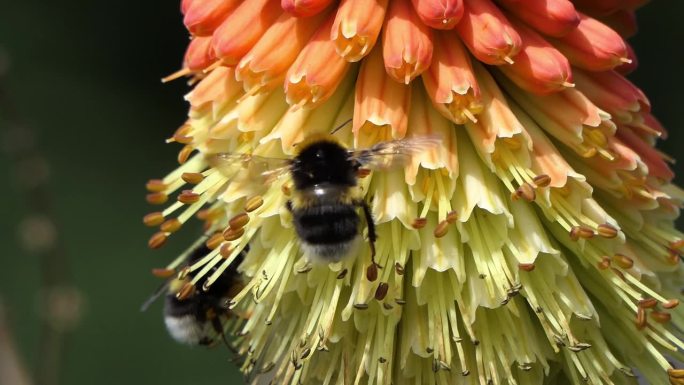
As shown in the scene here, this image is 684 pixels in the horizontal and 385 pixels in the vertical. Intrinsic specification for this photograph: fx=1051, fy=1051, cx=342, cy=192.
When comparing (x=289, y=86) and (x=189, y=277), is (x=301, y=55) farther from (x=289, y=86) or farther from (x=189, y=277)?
(x=189, y=277)

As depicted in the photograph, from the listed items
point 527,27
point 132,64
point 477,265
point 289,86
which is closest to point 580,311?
point 477,265

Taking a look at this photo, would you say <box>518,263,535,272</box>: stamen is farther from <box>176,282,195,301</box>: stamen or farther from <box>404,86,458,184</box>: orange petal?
<box>176,282,195,301</box>: stamen

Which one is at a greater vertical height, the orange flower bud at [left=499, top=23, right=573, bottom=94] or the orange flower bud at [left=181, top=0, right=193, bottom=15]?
the orange flower bud at [left=181, top=0, right=193, bottom=15]

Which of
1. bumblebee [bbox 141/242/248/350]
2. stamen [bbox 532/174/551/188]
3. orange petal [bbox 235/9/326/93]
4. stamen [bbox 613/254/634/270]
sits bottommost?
bumblebee [bbox 141/242/248/350]

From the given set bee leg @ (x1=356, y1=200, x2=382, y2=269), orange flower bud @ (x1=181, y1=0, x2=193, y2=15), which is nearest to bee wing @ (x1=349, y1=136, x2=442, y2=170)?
bee leg @ (x1=356, y1=200, x2=382, y2=269)

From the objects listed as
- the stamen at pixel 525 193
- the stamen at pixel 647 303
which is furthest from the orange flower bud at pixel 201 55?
the stamen at pixel 647 303

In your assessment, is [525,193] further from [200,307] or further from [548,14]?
[200,307]
